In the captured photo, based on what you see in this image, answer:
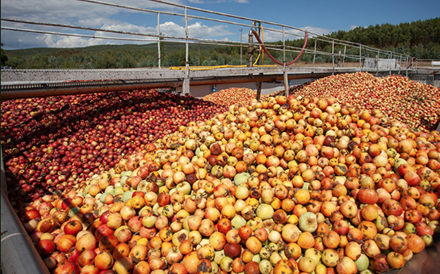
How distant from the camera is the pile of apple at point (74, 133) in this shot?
456 centimetres

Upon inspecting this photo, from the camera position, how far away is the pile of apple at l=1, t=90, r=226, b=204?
4559mm

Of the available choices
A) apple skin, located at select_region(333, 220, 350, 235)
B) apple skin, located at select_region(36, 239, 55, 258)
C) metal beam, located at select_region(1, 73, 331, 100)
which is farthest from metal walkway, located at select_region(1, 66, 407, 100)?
apple skin, located at select_region(333, 220, 350, 235)

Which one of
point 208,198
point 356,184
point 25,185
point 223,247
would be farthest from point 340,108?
→ point 25,185

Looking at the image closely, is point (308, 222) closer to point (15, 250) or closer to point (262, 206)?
point (262, 206)

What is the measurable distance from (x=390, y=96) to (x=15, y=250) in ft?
38.9

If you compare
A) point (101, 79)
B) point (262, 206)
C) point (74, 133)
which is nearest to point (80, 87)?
point (101, 79)

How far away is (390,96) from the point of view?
9.57 metres

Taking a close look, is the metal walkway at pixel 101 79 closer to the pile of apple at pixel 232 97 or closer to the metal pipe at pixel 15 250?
the pile of apple at pixel 232 97

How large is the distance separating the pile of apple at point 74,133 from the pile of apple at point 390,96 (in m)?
5.73

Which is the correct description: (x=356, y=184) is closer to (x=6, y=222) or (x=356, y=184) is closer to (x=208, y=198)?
(x=208, y=198)

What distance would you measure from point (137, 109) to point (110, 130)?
46.2 inches

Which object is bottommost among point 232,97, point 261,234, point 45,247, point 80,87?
point 45,247

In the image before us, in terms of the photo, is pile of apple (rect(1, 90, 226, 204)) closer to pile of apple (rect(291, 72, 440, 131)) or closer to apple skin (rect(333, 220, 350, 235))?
apple skin (rect(333, 220, 350, 235))

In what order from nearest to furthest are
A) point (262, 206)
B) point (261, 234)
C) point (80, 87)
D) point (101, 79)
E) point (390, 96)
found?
point (261, 234), point (262, 206), point (80, 87), point (101, 79), point (390, 96)
